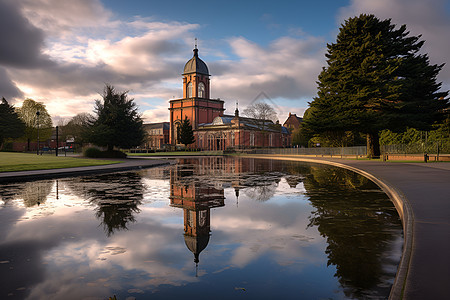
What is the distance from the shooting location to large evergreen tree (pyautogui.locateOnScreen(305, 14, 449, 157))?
33.6 metres

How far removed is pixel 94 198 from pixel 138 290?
300 inches

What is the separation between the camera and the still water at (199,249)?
385cm

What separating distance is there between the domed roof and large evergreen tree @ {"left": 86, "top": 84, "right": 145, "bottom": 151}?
48.6 m

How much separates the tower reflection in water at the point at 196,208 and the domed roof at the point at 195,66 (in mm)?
78234

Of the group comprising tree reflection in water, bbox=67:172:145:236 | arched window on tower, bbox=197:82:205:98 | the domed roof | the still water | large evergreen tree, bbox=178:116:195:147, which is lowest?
the still water

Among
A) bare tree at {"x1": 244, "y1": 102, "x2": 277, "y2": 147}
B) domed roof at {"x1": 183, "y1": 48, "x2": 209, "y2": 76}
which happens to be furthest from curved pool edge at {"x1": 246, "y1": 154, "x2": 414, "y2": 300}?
domed roof at {"x1": 183, "y1": 48, "x2": 209, "y2": 76}

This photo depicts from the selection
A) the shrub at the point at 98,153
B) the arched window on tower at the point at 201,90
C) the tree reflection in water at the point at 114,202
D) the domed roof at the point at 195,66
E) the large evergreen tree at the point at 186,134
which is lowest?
the tree reflection in water at the point at 114,202

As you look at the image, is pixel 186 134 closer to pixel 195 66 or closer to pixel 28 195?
pixel 195 66

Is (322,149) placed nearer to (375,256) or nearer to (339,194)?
(339,194)

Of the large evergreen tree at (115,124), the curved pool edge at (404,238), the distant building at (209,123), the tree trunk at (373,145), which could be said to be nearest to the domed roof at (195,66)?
the distant building at (209,123)

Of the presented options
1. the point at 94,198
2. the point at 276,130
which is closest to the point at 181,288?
the point at 94,198

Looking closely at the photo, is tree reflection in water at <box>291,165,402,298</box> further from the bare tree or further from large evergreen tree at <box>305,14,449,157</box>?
the bare tree

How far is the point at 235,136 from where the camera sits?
75250 mm

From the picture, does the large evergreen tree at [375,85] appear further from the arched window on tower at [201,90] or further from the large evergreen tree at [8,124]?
the large evergreen tree at [8,124]
